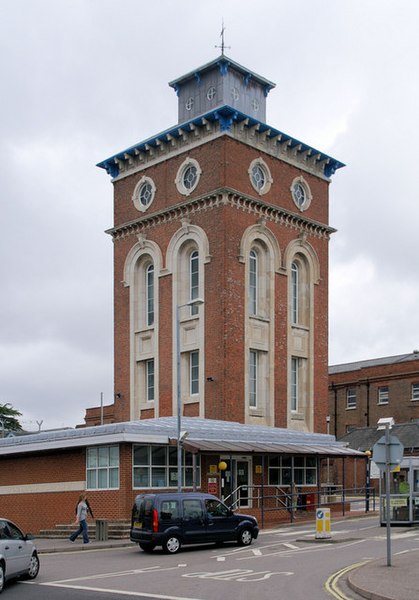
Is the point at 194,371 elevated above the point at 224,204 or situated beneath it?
situated beneath

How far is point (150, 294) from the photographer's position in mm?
47406

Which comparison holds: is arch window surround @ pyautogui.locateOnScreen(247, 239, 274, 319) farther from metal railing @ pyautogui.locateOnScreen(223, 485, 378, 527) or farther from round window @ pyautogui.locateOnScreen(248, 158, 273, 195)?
metal railing @ pyautogui.locateOnScreen(223, 485, 378, 527)

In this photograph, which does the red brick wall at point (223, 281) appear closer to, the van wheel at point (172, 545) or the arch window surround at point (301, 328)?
the arch window surround at point (301, 328)

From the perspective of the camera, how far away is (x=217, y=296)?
42.5 m

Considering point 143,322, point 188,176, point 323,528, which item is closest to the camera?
point 323,528

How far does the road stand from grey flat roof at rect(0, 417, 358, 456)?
4794 millimetres

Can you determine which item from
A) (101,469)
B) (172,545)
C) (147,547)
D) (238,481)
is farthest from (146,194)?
(172,545)

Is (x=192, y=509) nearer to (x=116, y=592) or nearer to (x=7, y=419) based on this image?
(x=116, y=592)

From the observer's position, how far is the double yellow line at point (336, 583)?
15.3 metres

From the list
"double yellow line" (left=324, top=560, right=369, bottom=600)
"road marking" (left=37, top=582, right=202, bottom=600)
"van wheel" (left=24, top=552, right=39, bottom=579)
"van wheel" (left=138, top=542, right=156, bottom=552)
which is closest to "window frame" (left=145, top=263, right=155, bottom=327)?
"van wheel" (left=138, top=542, right=156, bottom=552)

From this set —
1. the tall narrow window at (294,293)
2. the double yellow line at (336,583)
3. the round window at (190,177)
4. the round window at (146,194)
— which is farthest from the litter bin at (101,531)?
the round window at (146,194)

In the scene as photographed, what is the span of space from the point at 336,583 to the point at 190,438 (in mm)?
16354

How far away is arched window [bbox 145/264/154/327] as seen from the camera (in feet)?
154

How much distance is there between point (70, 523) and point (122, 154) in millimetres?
22670
